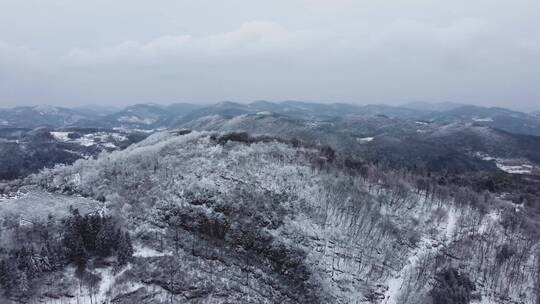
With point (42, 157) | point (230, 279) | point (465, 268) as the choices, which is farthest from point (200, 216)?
point (42, 157)

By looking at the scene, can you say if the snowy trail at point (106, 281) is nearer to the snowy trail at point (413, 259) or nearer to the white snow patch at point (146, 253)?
the white snow patch at point (146, 253)

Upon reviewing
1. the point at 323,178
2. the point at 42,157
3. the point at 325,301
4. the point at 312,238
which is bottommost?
the point at 42,157

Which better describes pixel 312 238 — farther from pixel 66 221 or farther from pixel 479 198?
pixel 479 198

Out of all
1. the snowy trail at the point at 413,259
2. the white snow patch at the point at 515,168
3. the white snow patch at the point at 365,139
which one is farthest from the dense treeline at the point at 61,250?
the white snow patch at the point at 515,168

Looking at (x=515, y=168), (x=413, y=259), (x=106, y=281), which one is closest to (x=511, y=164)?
(x=515, y=168)

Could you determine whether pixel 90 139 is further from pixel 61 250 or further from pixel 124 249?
pixel 124 249
